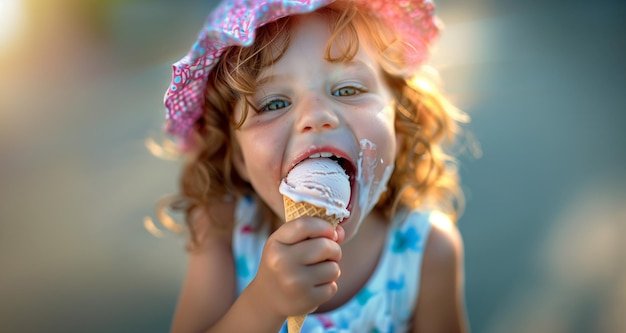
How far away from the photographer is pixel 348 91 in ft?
4.00

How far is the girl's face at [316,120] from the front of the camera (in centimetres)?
115

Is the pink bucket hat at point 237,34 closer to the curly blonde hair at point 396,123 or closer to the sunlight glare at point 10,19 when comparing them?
the curly blonde hair at point 396,123

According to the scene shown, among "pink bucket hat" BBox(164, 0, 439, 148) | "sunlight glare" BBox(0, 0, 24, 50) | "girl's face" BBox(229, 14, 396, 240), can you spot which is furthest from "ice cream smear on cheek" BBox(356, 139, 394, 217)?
"sunlight glare" BBox(0, 0, 24, 50)

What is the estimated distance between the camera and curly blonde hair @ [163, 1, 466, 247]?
1201mm

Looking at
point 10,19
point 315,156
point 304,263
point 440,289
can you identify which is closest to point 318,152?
point 315,156

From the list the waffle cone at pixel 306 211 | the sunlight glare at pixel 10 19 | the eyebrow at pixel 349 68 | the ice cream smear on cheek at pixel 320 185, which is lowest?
the waffle cone at pixel 306 211

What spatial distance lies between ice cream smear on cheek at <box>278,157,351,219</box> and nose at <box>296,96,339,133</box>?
64 mm

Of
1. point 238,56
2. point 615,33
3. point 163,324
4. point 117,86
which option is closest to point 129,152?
point 117,86

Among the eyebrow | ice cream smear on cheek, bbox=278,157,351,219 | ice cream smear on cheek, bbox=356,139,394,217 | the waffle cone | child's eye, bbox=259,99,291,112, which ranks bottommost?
the waffle cone

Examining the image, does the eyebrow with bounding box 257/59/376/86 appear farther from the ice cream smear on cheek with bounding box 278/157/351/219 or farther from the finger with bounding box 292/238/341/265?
the finger with bounding box 292/238/341/265

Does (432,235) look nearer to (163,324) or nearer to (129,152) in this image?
(163,324)

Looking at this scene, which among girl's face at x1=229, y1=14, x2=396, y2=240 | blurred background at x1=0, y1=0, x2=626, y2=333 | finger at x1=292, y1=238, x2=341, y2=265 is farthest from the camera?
blurred background at x1=0, y1=0, x2=626, y2=333

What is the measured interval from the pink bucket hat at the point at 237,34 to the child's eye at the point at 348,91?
17 cm

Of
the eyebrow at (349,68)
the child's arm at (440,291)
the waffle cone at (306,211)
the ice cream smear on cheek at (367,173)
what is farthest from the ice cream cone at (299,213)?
the child's arm at (440,291)
